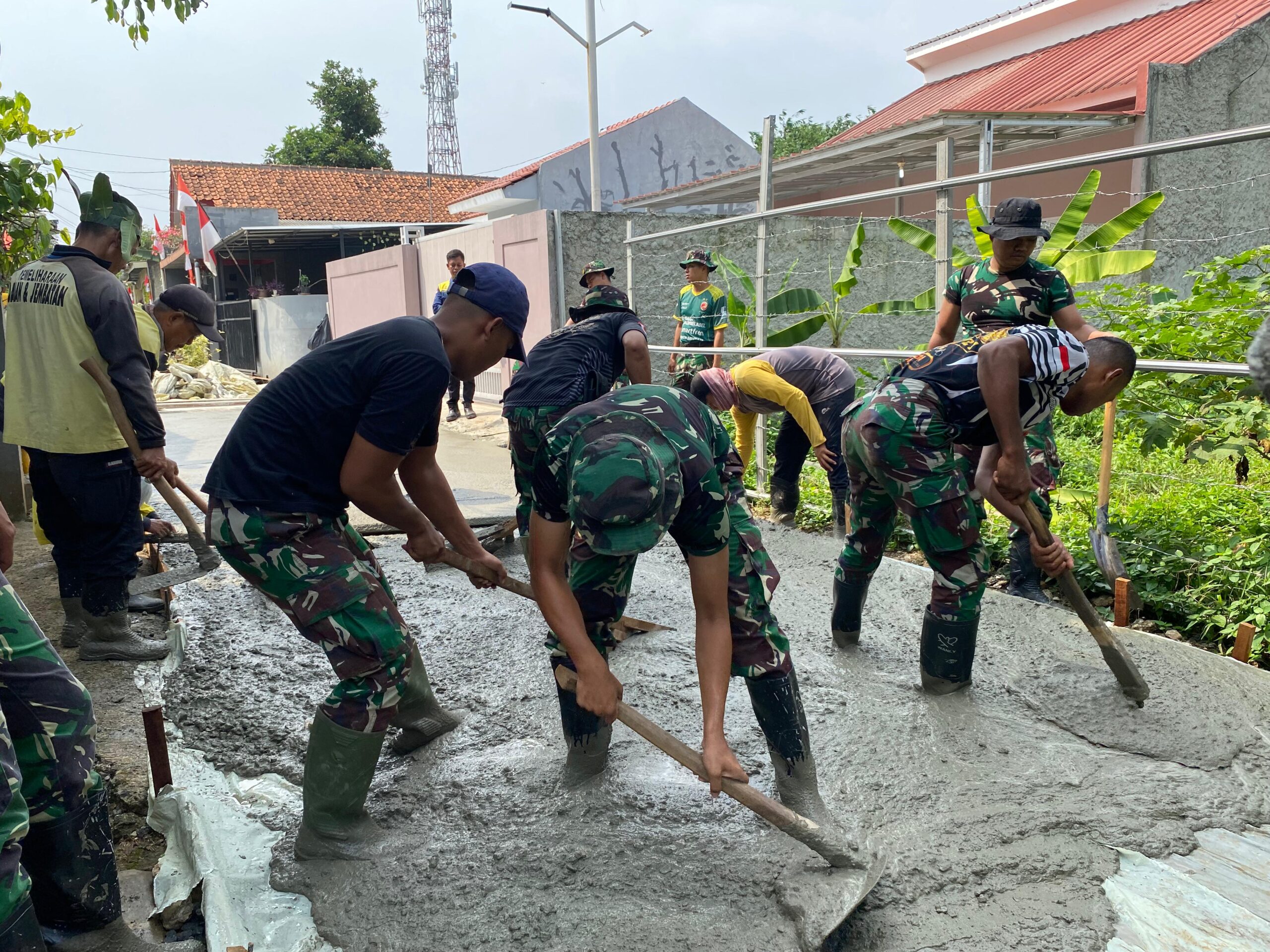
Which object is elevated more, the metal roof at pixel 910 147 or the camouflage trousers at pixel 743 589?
the metal roof at pixel 910 147

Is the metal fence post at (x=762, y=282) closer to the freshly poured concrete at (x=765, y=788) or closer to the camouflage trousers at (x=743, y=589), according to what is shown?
the freshly poured concrete at (x=765, y=788)

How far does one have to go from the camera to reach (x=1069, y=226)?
6102 mm

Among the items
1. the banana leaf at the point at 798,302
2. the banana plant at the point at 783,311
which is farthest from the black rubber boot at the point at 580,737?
the banana leaf at the point at 798,302

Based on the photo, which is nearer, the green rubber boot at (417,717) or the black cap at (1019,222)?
the green rubber boot at (417,717)

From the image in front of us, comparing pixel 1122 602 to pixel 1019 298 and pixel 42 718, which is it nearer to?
pixel 1019 298

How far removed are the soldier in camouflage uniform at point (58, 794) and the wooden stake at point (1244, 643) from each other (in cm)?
357

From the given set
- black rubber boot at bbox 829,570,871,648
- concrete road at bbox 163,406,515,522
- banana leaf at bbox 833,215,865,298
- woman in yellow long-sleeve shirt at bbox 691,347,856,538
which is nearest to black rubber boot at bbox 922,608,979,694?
black rubber boot at bbox 829,570,871,648

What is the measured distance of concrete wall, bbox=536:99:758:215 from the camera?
69.4ft

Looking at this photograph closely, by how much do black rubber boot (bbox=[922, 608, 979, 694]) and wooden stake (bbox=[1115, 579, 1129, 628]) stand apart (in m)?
0.92

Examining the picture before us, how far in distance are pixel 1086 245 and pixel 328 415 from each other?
18.3 ft

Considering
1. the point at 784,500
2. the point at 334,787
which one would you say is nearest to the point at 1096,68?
the point at 784,500

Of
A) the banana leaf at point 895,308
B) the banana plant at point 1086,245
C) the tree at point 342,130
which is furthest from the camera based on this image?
the tree at point 342,130

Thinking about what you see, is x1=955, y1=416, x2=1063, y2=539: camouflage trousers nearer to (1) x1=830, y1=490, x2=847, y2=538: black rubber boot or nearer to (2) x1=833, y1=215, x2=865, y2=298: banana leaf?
(1) x1=830, y1=490, x2=847, y2=538: black rubber boot

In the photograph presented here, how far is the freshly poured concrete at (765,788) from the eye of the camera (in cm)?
218
